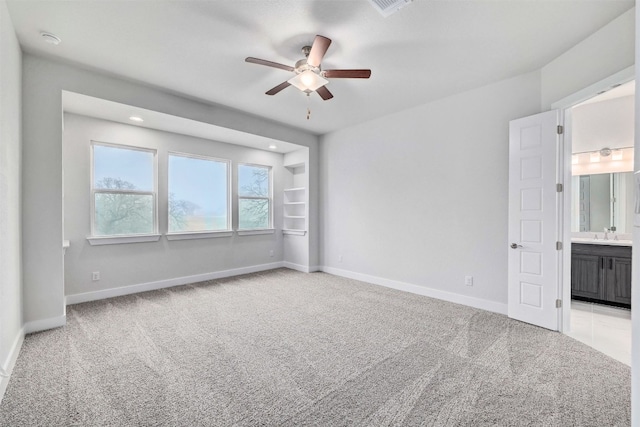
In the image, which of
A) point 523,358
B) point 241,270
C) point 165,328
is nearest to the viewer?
point 523,358

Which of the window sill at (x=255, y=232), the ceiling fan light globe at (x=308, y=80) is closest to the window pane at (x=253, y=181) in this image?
the window sill at (x=255, y=232)

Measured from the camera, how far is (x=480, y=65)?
3082 mm

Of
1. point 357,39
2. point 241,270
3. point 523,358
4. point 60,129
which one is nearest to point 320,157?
point 241,270

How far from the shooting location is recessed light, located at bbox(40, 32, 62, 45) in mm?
2559

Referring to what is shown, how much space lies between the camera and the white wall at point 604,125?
390cm

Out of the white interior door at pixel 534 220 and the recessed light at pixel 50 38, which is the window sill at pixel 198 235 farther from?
the white interior door at pixel 534 220

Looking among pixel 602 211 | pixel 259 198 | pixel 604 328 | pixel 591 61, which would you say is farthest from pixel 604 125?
pixel 259 198

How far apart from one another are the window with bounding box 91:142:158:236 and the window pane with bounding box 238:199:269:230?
1.61 meters

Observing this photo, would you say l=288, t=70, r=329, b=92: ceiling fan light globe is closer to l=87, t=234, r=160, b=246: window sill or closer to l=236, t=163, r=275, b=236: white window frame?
l=236, t=163, r=275, b=236: white window frame

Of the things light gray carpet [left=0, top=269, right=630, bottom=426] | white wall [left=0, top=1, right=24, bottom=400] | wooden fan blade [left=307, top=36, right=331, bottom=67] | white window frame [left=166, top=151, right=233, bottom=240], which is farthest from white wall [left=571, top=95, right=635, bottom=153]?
white wall [left=0, top=1, right=24, bottom=400]

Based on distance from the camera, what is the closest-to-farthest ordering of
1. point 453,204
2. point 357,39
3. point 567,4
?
point 567,4 → point 357,39 → point 453,204

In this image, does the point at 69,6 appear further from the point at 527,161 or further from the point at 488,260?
the point at 488,260

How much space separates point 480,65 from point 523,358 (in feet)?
9.65

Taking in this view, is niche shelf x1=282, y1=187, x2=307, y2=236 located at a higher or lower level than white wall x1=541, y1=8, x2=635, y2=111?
lower
